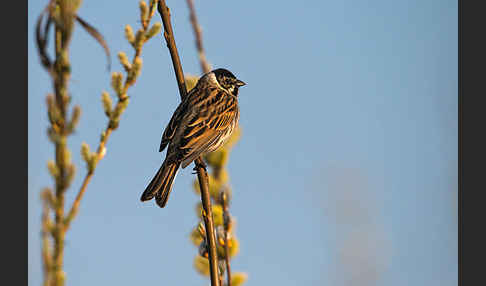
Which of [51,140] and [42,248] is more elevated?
[51,140]

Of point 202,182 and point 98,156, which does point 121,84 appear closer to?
point 98,156

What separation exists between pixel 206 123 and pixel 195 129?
20cm

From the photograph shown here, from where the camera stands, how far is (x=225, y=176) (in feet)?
9.45

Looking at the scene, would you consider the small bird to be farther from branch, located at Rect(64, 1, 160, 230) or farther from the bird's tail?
branch, located at Rect(64, 1, 160, 230)

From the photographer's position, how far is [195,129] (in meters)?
4.23

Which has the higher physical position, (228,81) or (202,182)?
(228,81)

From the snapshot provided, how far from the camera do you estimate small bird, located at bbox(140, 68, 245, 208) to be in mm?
3662

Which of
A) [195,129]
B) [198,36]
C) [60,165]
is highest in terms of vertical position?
[198,36]

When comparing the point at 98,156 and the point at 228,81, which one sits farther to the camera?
the point at 228,81

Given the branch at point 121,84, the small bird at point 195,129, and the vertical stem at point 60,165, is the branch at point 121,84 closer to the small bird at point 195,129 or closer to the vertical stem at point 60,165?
the vertical stem at point 60,165

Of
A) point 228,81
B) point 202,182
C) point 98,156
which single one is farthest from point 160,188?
point 98,156

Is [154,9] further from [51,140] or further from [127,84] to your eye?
[51,140]

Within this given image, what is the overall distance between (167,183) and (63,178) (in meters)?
2.74

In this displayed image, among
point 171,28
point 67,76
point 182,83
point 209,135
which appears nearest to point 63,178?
point 67,76
